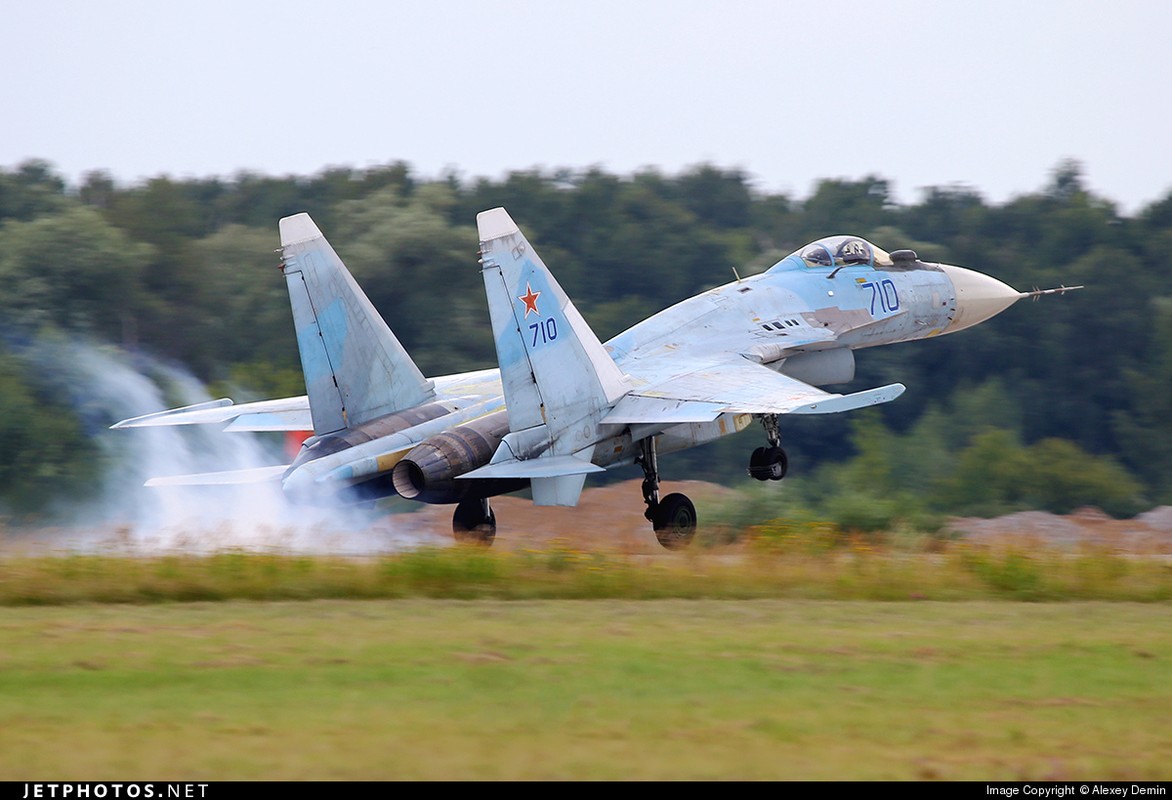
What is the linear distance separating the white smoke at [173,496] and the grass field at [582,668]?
7.60 feet

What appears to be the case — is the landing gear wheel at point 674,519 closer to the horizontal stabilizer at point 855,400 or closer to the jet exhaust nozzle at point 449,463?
the jet exhaust nozzle at point 449,463

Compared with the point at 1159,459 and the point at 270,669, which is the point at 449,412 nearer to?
the point at 270,669

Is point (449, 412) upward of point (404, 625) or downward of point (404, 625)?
upward

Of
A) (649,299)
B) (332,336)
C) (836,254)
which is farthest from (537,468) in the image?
(649,299)

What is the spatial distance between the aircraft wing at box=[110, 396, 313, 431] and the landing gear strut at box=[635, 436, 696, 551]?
202 inches

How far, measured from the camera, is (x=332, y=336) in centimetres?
1794

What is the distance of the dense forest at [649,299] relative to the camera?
3878cm

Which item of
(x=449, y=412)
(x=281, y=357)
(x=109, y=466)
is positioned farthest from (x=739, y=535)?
(x=281, y=357)

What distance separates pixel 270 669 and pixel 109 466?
23806 millimetres

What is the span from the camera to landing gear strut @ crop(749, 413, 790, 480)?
62.4 feet

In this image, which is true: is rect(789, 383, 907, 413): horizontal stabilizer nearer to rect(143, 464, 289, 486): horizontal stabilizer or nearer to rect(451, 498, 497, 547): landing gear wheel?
rect(451, 498, 497, 547): landing gear wheel

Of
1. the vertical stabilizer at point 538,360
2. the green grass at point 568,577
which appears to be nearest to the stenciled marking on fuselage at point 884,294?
the vertical stabilizer at point 538,360

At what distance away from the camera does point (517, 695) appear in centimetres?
867

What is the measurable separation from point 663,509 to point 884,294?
546 cm
